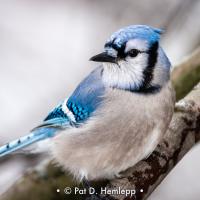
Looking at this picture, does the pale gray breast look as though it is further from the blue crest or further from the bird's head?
Result: the blue crest

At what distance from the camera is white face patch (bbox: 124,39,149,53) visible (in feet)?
5.98

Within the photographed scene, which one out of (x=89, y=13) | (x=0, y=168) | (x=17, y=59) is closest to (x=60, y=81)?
(x=17, y=59)

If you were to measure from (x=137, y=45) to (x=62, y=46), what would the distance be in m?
2.21

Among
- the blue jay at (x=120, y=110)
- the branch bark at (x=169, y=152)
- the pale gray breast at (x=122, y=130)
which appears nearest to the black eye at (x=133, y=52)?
the blue jay at (x=120, y=110)

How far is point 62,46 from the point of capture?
401 centimetres

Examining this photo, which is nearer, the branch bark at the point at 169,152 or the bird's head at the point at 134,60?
the bird's head at the point at 134,60

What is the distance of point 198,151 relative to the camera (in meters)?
3.35

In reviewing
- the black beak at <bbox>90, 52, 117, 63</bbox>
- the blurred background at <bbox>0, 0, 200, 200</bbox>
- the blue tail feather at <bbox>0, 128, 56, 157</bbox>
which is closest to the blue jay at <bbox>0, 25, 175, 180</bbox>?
the black beak at <bbox>90, 52, 117, 63</bbox>

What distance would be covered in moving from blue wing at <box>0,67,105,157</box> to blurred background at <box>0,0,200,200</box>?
86 cm

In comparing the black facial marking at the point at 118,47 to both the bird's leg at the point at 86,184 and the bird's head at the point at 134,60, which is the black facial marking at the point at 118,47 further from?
the bird's leg at the point at 86,184

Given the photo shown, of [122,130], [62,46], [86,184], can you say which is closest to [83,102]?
[122,130]

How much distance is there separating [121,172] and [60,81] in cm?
165

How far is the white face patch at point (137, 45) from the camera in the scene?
5.98 ft

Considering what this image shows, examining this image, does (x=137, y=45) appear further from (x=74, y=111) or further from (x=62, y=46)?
(x=62, y=46)
